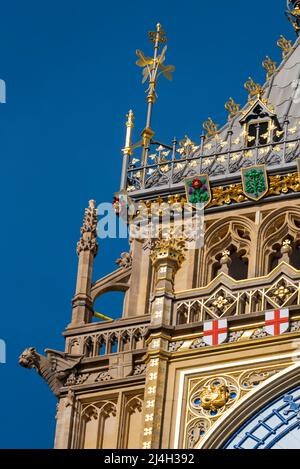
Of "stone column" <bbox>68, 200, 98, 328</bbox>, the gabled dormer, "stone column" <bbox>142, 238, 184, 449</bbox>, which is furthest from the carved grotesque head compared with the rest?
the gabled dormer

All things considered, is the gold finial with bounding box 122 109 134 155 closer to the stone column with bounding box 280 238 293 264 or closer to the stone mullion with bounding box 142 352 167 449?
the stone column with bounding box 280 238 293 264

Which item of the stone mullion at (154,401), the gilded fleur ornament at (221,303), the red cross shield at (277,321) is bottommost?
the stone mullion at (154,401)

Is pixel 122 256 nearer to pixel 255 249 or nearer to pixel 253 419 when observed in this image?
pixel 255 249

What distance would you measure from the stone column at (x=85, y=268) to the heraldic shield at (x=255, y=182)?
2386 mm

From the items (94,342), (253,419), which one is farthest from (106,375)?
(253,419)

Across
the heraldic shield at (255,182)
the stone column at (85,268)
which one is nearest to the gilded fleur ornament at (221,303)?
the stone column at (85,268)

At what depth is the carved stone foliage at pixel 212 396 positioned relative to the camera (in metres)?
39.7

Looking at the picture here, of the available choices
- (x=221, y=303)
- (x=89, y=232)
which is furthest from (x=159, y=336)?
(x=89, y=232)

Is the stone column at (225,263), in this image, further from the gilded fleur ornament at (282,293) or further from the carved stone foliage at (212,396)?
the carved stone foliage at (212,396)

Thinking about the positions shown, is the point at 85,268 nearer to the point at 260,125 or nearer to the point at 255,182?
the point at 255,182

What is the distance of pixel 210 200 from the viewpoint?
44.8 metres

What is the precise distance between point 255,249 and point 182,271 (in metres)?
1.17

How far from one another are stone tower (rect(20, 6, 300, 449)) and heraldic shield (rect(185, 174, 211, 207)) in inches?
0.6

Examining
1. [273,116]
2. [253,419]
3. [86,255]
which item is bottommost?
[253,419]
